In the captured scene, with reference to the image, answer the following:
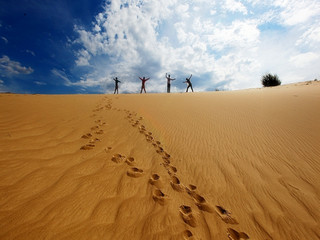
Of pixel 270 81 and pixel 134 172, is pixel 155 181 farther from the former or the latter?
pixel 270 81

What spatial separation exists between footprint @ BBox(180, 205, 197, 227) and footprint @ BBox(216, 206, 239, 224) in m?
0.36

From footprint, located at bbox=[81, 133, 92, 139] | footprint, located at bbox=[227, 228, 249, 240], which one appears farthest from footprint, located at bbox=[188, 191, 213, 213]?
footprint, located at bbox=[81, 133, 92, 139]

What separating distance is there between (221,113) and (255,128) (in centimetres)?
147

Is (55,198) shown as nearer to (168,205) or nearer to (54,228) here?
(54,228)

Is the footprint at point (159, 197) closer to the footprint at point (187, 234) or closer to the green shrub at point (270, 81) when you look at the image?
the footprint at point (187, 234)

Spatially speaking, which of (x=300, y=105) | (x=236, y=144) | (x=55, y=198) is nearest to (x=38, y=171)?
(x=55, y=198)

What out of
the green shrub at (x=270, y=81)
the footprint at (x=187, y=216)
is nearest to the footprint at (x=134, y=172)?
the footprint at (x=187, y=216)

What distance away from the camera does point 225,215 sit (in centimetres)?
171

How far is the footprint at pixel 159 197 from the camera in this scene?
1.78m

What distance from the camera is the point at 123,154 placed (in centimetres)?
270

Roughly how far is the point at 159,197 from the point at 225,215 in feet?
2.73

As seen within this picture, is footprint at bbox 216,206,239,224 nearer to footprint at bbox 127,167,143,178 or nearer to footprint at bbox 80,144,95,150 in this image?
footprint at bbox 127,167,143,178

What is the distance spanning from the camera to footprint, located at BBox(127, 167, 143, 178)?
2165mm

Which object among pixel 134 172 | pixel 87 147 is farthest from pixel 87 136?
pixel 134 172
